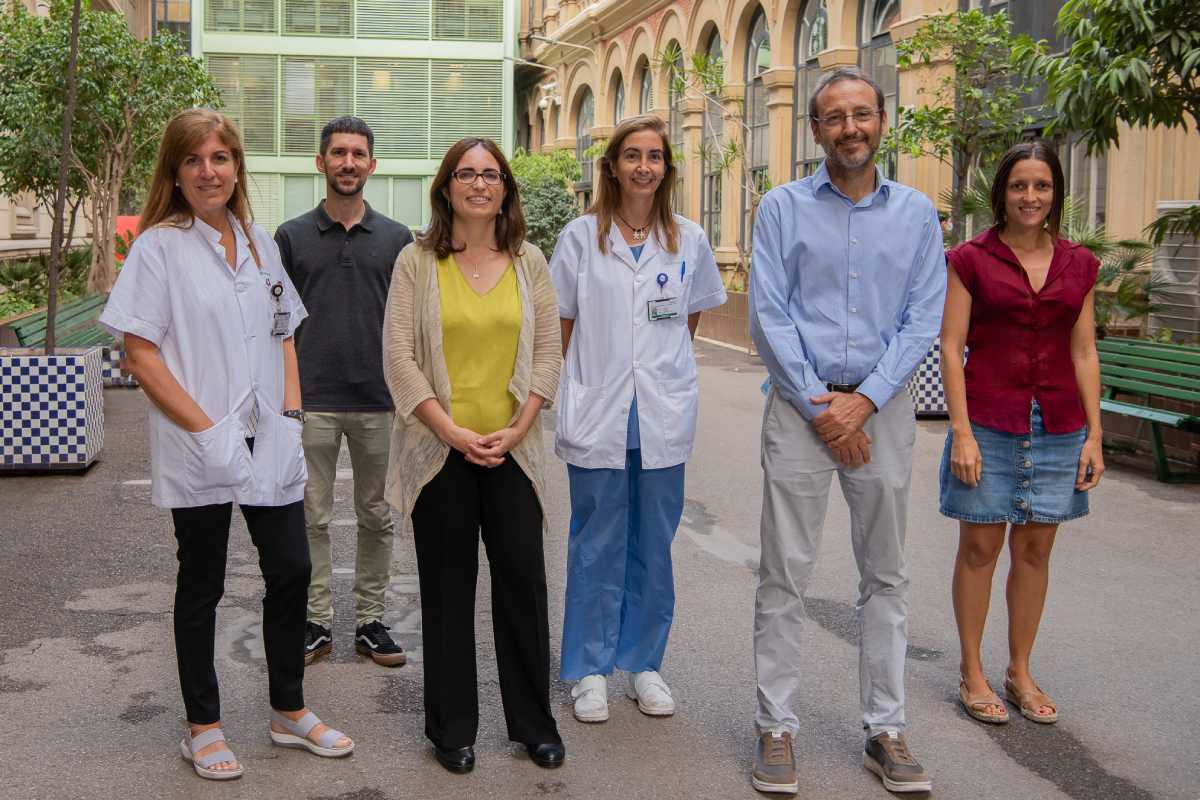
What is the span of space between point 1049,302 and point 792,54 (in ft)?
73.7

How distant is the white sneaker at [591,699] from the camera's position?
495cm

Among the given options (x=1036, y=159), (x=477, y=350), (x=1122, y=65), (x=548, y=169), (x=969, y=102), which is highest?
(x=548, y=169)

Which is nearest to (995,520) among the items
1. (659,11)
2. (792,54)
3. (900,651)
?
(900,651)

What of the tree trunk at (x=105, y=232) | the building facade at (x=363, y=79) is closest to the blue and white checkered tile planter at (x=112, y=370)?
the tree trunk at (x=105, y=232)

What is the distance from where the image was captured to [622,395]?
16.2 feet

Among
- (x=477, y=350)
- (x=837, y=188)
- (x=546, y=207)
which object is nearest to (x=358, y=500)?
(x=477, y=350)

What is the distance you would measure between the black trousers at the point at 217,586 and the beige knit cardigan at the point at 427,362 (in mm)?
360

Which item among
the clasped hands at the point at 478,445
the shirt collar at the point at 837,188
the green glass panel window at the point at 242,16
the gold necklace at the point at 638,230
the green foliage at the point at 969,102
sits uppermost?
the green glass panel window at the point at 242,16

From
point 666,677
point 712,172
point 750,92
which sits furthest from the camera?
point 712,172

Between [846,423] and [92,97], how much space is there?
19.5 metres

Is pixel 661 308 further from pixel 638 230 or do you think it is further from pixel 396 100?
pixel 396 100

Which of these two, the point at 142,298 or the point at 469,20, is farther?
the point at 469,20

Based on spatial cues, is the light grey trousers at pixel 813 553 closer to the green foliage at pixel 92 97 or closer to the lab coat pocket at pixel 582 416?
the lab coat pocket at pixel 582 416

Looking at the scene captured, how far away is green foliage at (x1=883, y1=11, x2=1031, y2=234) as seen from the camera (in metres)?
15.0
